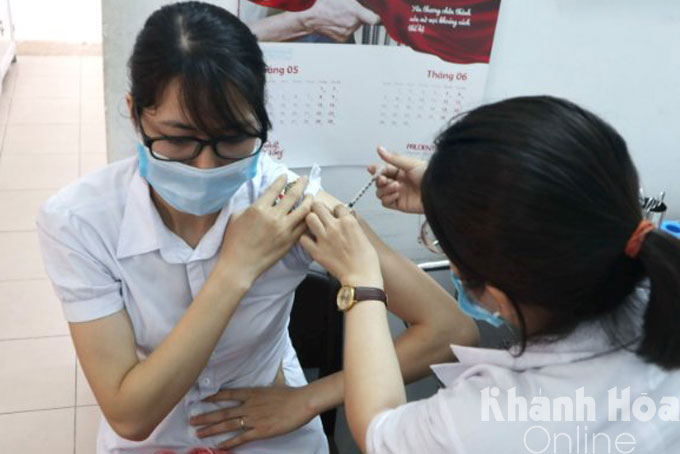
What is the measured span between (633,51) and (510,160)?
1.20m

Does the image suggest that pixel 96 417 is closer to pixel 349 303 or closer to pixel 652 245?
pixel 349 303

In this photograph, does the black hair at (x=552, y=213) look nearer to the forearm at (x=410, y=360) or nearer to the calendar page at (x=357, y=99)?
the forearm at (x=410, y=360)

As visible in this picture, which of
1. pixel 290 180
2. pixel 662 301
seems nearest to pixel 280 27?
pixel 290 180

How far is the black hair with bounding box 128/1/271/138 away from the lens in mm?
1021

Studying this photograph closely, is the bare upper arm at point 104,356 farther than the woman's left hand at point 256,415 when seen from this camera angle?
No

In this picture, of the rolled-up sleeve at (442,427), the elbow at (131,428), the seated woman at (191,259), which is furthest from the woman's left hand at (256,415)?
the rolled-up sleeve at (442,427)

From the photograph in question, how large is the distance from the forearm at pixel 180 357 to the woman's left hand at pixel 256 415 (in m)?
0.21

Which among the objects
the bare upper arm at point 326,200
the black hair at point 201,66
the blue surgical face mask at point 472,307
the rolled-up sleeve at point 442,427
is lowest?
the rolled-up sleeve at point 442,427

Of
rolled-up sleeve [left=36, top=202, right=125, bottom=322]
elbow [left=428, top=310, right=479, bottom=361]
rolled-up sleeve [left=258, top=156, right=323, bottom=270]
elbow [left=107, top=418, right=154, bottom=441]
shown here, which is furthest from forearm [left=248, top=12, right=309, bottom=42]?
elbow [left=107, top=418, right=154, bottom=441]

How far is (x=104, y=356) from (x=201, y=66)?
1.70 feet

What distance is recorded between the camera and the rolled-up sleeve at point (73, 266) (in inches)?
43.7

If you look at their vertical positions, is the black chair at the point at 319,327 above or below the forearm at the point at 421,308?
below

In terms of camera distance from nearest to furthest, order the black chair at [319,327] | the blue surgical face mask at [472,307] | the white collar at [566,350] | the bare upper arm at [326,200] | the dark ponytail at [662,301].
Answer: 1. the dark ponytail at [662,301]
2. the white collar at [566,350]
3. the blue surgical face mask at [472,307]
4. the bare upper arm at [326,200]
5. the black chair at [319,327]

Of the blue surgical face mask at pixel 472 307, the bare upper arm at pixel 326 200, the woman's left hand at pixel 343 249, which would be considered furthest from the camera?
the bare upper arm at pixel 326 200
